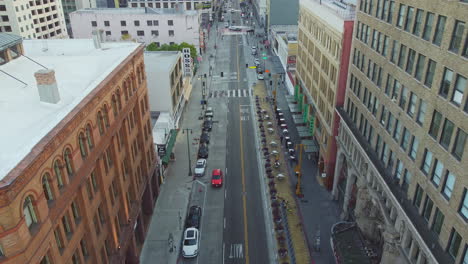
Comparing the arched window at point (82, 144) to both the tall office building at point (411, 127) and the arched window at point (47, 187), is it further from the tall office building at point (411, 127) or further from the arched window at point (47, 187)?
the tall office building at point (411, 127)

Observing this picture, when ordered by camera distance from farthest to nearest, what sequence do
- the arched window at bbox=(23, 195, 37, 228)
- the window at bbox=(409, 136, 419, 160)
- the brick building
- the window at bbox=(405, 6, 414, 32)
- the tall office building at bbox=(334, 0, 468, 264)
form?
the window at bbox=(405, 6, 414, 32), the window at bbox=(409, 136, 419, 160), the tall office building at bbox=(334, 0, 468, 264), the arched window at bbox=(23, 195, 37, 228), the brick building

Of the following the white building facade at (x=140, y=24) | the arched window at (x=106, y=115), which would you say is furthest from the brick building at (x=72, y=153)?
the white building facade at (x=140, y=24)

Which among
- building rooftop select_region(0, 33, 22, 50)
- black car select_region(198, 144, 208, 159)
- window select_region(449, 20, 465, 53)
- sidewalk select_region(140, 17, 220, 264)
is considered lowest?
sidewalk select_region(140, 17, 220, 264)

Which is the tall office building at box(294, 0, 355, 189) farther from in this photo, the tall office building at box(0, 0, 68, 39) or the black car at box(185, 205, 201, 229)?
the tall office building at box(0, 0, 68, 39)

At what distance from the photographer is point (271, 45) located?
454ft

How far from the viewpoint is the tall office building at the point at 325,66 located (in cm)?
4781

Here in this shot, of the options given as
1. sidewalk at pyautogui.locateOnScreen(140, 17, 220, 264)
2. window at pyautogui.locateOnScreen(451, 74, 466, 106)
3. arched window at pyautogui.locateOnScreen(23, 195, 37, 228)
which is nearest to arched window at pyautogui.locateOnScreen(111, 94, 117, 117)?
arched window at pyautogui.locateOnScreen(23, 195, 37, 228)

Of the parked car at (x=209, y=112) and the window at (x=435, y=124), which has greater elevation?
the window at (x=435, y=124)

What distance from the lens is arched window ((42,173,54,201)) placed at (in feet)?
72.7

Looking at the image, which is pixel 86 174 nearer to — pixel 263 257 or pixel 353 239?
pixel 263 257

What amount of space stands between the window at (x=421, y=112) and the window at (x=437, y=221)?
7265mm

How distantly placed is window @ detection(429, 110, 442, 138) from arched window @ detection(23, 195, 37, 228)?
27830 mm

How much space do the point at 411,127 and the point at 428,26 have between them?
8293 millimetres

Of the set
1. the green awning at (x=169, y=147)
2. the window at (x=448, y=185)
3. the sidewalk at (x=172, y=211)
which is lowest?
the sidewalk at (x=172, y=211)
